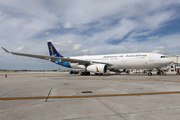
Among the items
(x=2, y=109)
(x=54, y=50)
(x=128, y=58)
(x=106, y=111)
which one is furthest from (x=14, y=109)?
(x=54, y=50)

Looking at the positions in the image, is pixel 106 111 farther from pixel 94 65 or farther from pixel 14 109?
pixel 94 65

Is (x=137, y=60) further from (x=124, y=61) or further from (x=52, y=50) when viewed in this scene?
(x=52, y=50)

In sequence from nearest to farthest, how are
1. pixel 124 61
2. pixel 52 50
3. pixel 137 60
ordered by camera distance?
1. pixel 137 60
2. pixel 124 61
3. pixel 52 50

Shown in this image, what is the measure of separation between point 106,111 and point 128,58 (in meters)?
20.1

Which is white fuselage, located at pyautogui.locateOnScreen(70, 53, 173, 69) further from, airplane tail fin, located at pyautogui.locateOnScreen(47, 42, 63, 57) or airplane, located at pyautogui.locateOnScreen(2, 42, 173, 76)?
airplane tail fin, located at pyautogui.locateOnScreen(47, 42, 63, 57)

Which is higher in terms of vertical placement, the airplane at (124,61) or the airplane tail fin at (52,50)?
the airplane tail fin at (52,50)

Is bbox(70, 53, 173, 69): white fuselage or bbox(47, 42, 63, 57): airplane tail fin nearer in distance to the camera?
bbox(70, 53, 173, 69): white fuselage

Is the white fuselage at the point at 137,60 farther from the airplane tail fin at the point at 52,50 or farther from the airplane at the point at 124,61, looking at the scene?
the airplane tail fin at the point at 52,50

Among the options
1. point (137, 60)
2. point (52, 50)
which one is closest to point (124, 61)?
point (137, 60)

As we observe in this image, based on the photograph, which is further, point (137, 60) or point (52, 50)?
point (52, 50)

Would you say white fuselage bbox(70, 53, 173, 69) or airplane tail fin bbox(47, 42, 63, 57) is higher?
airplane tail fin bbox(47, 42, 63, 57)

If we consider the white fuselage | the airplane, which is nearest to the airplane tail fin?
the airplane

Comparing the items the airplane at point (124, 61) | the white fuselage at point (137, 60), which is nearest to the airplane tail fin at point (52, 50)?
the airplane at point (124, 61)

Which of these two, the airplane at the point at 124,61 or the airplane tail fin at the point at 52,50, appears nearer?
the airplane at the point at 124,61
